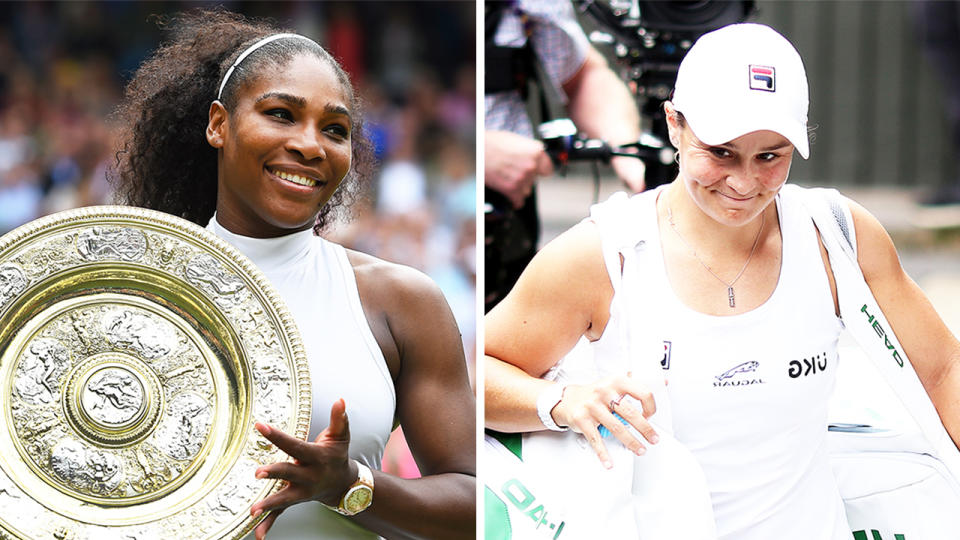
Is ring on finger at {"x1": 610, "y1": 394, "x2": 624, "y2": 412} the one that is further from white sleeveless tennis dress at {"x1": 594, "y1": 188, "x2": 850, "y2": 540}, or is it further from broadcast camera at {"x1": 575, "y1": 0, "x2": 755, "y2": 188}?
broadcast camera at {"x1": 575, "y1": 0, "x2": 755, "y2": 188}

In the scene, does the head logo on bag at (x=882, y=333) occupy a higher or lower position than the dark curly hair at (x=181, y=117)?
lower

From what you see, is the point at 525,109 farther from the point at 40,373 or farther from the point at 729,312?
the point at 40,373

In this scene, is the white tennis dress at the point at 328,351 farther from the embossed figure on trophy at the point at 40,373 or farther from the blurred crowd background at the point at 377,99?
the blurred crowd background at the point at 377,99

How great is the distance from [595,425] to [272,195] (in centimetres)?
59

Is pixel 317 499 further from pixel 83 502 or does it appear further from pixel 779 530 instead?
pixel 779 530

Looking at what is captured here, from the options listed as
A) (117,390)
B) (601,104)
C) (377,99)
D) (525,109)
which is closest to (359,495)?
(117,390)

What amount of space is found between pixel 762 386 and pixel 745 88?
1.52ft

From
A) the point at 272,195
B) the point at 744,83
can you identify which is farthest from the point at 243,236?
the point at 744,83

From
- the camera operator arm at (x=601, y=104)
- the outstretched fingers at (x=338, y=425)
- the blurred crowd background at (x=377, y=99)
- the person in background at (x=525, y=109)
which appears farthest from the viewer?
→ the blurred crowd background at (x=377, y=99)

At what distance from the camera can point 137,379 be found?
1.61 m

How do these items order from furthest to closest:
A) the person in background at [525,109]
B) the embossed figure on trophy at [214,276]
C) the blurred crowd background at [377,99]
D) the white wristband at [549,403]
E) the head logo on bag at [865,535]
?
the blurred crowd background at [377,99] → the person in background at [525,109] → the head logo on bag at [865,535] → the white wristband at [549,403] → the embossed figure on trophy at [214,276]

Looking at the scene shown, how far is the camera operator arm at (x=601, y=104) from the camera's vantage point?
2643mm

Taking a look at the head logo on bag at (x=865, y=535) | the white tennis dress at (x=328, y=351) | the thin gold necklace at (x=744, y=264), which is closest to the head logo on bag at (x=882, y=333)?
the thin gold necklace at (x=744, y=264)

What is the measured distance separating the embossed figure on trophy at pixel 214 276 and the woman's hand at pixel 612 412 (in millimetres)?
537
